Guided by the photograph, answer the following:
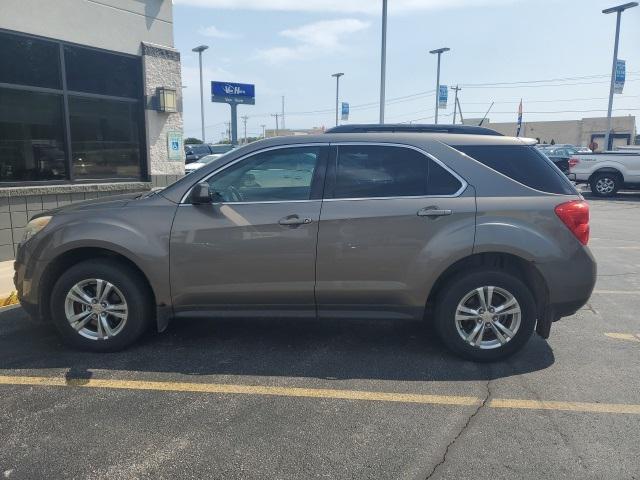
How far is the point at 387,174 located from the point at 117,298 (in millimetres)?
2428

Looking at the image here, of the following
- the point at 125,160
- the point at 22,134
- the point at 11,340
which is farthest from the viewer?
the point at 125,160

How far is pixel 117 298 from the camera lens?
14.4 ft

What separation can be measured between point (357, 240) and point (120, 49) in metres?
6.54

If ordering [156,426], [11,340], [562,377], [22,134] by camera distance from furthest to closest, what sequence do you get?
[22,134] → [11,340] → [562,377] → [156,426]

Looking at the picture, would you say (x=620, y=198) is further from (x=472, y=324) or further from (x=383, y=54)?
(x=472, y=324)

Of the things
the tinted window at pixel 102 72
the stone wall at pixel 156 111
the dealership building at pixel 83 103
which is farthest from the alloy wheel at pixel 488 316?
the tinted window at pixel 102 72

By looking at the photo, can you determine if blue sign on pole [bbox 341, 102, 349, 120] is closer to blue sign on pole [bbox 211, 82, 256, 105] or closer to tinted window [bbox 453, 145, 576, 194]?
blue sign on pole [bbox 211, 82, 256, 105]

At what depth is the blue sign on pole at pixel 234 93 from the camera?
26.2 metres

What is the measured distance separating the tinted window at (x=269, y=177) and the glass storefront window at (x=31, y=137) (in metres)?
4.87

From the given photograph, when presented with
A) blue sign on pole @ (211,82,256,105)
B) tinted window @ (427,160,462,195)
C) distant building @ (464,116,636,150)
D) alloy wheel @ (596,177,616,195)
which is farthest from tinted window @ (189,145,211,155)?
distant building @ (464,116,636,150)

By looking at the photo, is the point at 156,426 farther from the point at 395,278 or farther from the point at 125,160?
the point at 125,160

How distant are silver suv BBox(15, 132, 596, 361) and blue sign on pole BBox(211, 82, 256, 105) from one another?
23030 mm

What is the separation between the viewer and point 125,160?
922 cm

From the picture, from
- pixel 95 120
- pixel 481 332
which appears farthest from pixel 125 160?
pixel 481 332
